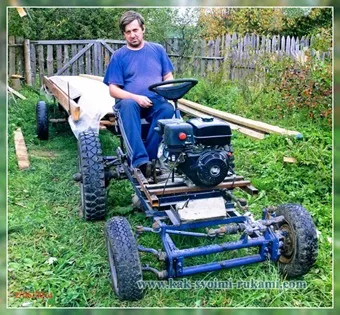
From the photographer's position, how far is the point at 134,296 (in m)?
2.08

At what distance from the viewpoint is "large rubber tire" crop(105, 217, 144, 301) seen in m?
2.06

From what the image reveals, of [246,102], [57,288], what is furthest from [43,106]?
[57,288]

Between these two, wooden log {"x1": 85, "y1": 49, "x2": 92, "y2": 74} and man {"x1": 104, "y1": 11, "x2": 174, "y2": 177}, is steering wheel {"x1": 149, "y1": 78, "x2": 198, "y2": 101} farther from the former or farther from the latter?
wooden log {"x1": 85, "y1": 49, "x2": 92, "y2": 74}

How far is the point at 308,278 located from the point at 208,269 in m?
0.61

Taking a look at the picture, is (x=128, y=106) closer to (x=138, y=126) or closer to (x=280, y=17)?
(x=138, y=126)

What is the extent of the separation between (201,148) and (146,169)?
1.69 feet

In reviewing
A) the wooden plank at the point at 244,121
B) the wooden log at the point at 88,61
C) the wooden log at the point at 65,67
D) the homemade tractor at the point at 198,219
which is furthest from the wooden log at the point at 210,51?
the homemade tractor at the point at 198,219

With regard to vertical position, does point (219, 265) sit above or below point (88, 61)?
below

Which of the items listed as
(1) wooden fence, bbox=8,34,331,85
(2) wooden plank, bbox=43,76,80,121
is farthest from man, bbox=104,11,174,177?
(1) wooden fence, bbox=8,34,331,85

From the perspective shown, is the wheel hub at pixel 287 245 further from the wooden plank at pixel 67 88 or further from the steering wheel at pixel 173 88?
the wooden plank at pixel 67 88

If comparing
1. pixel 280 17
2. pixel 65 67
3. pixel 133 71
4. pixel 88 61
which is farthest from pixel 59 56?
pixel 280 17

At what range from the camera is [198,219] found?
235cm

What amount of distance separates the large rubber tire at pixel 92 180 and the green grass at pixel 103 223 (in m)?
0.13

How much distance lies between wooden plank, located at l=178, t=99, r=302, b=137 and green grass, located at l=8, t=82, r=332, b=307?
11 centimetres
